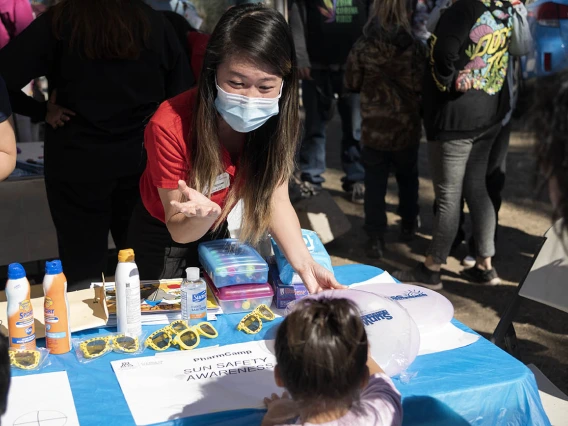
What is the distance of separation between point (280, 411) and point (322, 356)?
0.22m

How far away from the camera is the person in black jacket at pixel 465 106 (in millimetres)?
3434

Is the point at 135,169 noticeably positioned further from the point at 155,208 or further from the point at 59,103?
the point at 155,208

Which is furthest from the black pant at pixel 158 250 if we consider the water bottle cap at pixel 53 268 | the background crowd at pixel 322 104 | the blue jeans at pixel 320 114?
the blue jeans at pixel 320 114

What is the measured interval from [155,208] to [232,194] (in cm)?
27

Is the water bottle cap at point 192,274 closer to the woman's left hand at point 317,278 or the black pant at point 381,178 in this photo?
the woman's left hand at point 317,278

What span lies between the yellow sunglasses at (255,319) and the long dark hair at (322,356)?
53 cm

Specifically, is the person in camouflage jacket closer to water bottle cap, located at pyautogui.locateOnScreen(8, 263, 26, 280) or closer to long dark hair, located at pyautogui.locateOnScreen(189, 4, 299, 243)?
long dark hair, located at pyautogui.locateOnScreen(189, 4, 299, 243)

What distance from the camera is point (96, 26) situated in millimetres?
2451

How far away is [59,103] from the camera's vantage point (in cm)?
263

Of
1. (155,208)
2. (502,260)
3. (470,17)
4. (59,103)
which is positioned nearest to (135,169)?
(59,103)

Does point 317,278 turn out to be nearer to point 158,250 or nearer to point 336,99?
point 158,250

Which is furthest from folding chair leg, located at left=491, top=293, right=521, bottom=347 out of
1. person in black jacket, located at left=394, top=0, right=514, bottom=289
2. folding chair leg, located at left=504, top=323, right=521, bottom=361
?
person in black jacket, located at left=394, top=0, right=514, bottom=289

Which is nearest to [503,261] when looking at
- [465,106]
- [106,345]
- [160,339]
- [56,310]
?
[465,106]

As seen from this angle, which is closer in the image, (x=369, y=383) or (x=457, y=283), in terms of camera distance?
(x=369, y=383)
